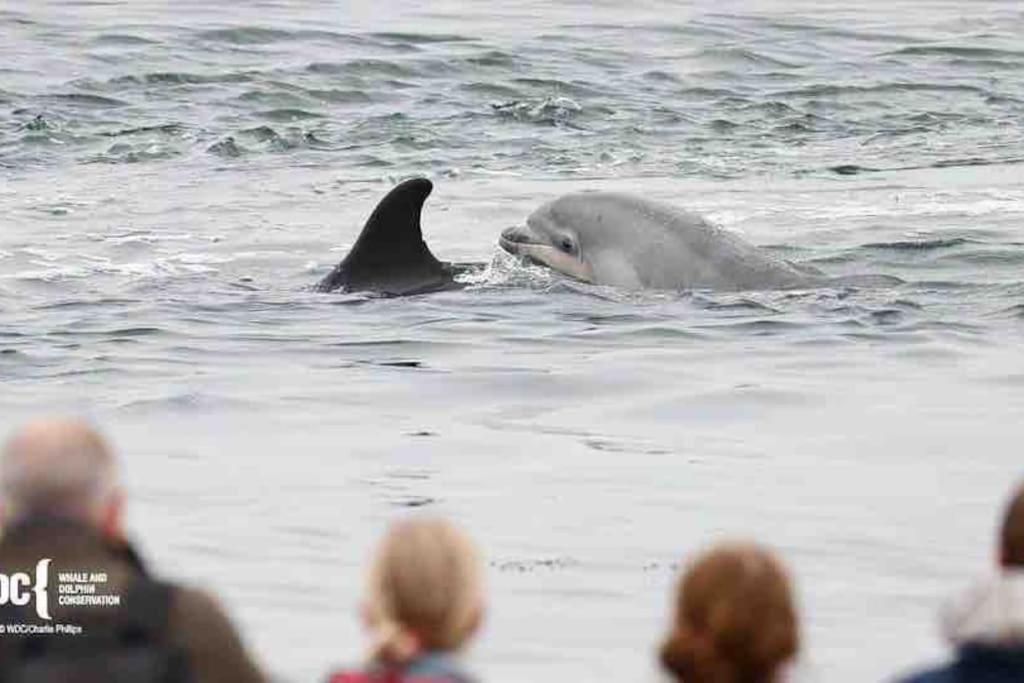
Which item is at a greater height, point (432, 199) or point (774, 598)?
point (774, 598)

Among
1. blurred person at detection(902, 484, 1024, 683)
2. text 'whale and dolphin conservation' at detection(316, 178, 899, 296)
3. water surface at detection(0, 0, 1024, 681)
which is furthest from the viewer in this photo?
text 'whale and dolphin conservation' at detection(316, 178, 899, 296)

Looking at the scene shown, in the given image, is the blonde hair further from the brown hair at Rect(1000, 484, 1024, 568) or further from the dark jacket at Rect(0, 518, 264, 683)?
the brown hair at Rect(1000, 484, 1024, 568)

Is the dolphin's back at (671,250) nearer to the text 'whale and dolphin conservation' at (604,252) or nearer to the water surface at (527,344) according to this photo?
the text 'whale and dolphin conservation' at (604,252)

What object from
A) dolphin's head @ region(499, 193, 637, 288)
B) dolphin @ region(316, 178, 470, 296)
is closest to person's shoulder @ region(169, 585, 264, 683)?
dolphin @ region(316, 178, 470, 296)

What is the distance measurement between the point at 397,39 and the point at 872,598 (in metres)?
27.8

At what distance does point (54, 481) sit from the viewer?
548 centimetres

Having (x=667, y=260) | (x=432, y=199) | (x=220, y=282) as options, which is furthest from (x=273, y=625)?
(x=432, y=199)

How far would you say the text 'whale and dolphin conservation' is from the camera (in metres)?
16.3

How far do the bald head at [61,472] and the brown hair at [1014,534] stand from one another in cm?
198

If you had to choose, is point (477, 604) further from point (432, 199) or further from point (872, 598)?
point (432, 199)

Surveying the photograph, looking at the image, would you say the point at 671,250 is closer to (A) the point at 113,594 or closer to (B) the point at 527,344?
(B) the point at 527,344

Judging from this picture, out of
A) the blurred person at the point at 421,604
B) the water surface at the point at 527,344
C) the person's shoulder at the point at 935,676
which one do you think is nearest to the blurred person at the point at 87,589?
the blurred person at the point at 421,604

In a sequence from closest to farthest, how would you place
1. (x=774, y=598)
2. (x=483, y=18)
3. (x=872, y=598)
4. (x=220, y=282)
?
(x=774, y=598)
(x=872, y=598)
(x=220, y=282)
(x=483, y=18)

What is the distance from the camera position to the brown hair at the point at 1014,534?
5547mm
